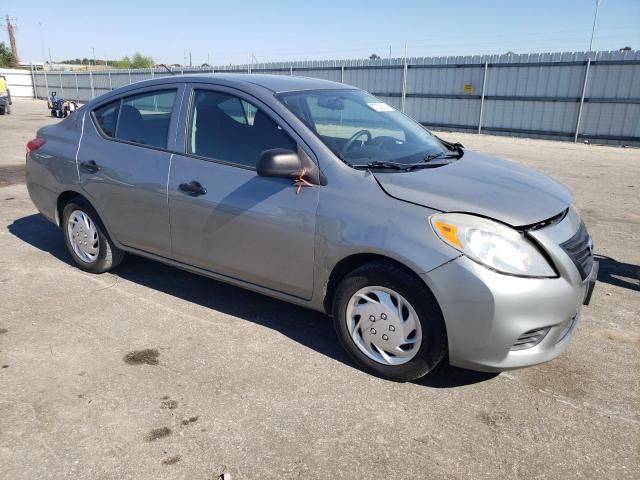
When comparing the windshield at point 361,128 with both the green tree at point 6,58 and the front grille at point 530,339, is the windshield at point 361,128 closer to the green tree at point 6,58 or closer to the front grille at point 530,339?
the front grille at point 530,339

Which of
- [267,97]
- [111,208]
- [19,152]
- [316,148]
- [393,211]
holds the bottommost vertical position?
[19,152]

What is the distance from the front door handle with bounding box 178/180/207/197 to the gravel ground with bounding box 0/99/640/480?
0.94 meters

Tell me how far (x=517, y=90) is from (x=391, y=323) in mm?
16717

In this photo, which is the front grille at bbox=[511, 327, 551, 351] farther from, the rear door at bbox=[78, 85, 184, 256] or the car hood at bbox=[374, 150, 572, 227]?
the rear door at bbox=[78, 85, 184, 256]

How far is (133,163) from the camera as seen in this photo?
404 cm

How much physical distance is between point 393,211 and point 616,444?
1.59m

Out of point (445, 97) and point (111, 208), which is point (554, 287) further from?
point (445, 97)

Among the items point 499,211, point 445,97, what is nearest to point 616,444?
point 499,211

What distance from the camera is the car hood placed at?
9.35 feet

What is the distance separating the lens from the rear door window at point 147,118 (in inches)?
156

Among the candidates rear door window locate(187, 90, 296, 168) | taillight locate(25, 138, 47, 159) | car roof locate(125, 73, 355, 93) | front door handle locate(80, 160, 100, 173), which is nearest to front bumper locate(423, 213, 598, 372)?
rear door window locate(187, 90, 296, 168)

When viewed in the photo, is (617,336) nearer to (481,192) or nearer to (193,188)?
(481,192)

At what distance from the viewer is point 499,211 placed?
283 centimetres

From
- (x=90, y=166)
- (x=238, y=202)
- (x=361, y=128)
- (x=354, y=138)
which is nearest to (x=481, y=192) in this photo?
(x=354, y=138)
